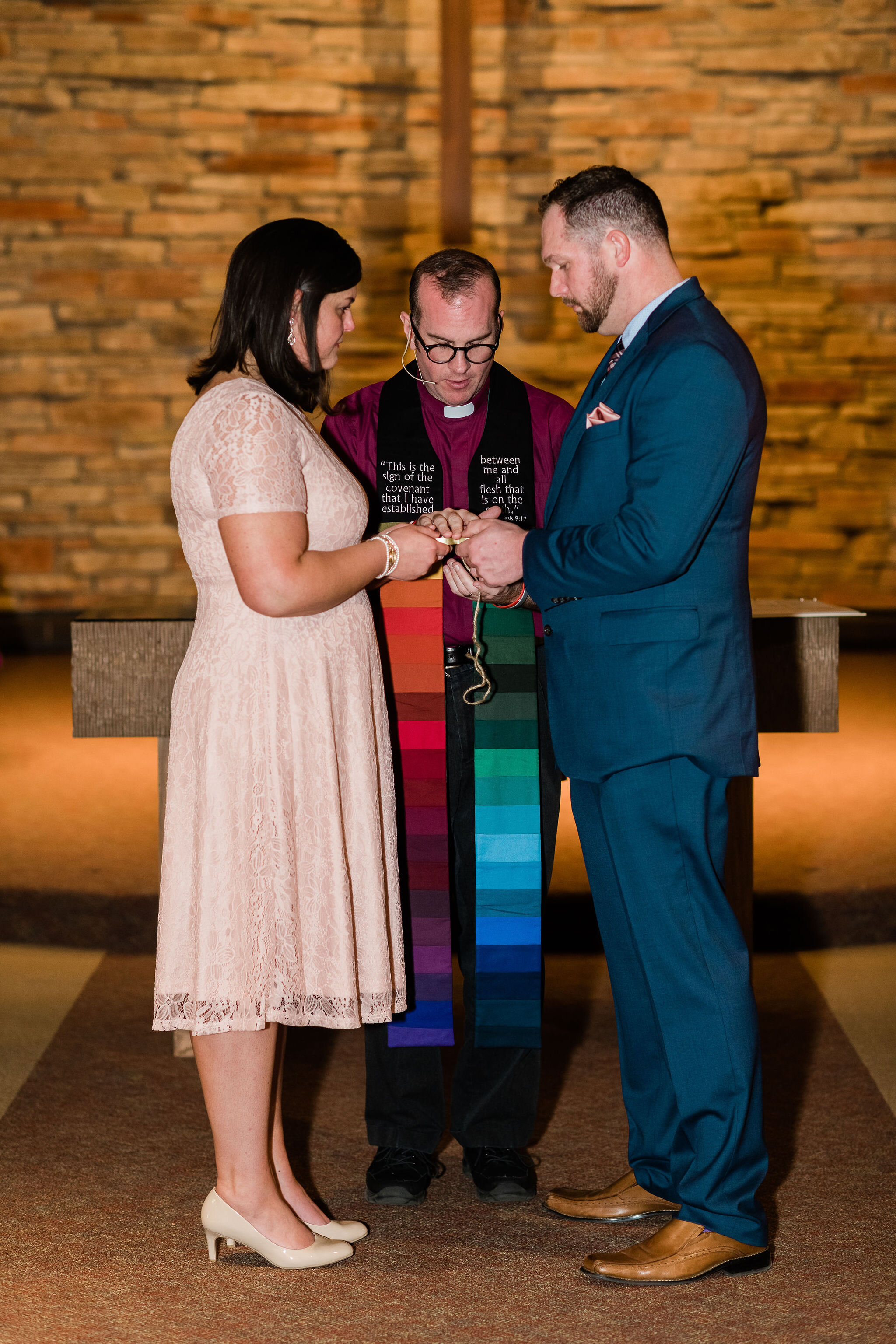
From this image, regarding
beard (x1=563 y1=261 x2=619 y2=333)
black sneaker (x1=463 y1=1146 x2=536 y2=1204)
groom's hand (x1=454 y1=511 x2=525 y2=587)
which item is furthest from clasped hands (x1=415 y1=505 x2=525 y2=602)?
black sneaker (x1=463 y1=1146 x2=536 y2=1204)

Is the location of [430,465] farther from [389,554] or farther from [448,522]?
[389,554]

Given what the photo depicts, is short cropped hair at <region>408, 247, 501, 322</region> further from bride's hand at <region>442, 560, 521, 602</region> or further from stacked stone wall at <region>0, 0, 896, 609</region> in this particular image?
stacked stone wall at <region>0, 0, 896, 609</region>

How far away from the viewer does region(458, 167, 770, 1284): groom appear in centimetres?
195

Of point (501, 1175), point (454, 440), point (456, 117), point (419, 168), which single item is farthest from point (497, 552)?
point (419, 168)

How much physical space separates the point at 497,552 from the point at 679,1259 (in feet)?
3.47

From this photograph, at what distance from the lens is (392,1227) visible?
221cm

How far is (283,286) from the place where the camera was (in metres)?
1.96

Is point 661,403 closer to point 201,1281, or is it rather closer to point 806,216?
point 201,1281

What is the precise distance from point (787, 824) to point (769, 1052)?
1339 millimetres

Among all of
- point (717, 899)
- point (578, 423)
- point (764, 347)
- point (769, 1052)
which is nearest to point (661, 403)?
point (578, 423)

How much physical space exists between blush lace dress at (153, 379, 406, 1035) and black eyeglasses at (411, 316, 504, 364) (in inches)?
14.9

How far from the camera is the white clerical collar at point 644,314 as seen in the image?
2018 mm

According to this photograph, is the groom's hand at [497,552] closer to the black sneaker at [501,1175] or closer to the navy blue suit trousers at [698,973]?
the navy blue suit trousers at [698,973]

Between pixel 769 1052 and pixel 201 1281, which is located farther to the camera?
pixel 769 1052
